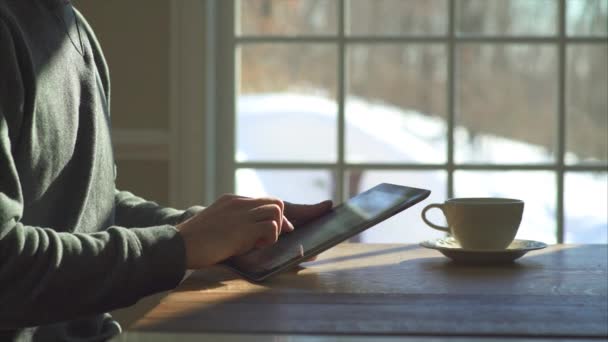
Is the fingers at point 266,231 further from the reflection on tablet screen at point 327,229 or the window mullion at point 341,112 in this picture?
the window mullion at point 341,112

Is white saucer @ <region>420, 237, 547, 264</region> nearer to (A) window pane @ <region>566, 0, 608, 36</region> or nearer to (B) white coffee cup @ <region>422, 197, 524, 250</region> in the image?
(B) white coffee cup @ <region>422, 197, 524, 250</region>

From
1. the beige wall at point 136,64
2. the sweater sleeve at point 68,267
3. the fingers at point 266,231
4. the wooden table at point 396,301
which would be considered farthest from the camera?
the beige wall at point 136,64

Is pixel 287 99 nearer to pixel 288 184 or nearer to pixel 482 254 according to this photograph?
pixel 288 184

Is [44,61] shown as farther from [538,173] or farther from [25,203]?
→ [538,173]

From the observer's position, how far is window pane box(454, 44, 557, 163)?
2.67 m

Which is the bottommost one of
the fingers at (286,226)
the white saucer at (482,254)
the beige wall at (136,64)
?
the white saucer at (482,254)

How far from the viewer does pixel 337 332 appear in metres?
0.86

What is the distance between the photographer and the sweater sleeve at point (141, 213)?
1524mm

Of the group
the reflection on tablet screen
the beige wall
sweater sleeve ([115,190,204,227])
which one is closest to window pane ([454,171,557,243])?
the beige wall

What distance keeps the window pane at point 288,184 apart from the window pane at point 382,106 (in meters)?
0.11

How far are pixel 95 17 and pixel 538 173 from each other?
4.51ft

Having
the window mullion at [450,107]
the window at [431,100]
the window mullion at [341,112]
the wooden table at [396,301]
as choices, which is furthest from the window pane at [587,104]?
the wooden table at [396,301]

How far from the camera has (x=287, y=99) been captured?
2.75 meters

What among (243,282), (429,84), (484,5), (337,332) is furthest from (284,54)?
(337,332)
